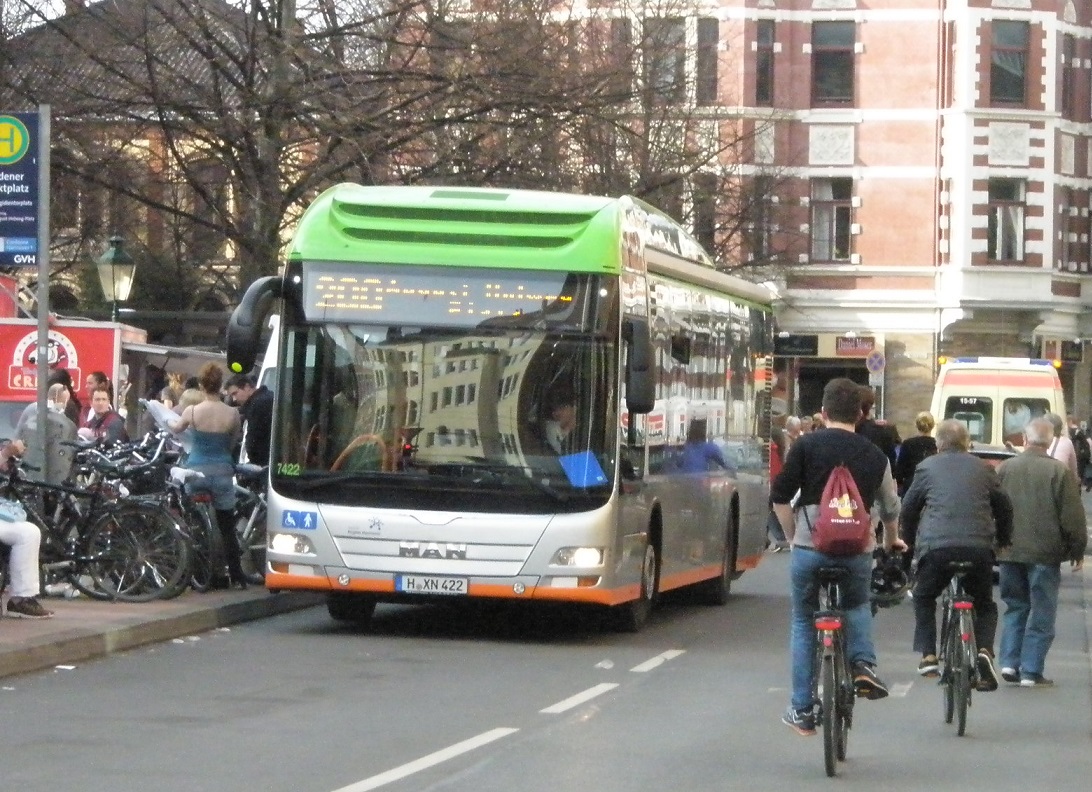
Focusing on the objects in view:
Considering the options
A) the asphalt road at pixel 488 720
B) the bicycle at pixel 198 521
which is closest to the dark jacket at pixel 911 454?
the asphalt road at pixel 488 720

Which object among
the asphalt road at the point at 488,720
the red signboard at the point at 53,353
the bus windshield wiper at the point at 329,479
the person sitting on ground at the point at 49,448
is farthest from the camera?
the red signboard at the point at 53,353

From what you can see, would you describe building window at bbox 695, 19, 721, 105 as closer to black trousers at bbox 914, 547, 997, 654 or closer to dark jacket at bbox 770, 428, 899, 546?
black trousers at bbox 914, 547, 997, 654

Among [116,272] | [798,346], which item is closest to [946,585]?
[116,272]

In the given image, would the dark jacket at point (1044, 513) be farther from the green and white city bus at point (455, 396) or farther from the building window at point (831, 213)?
the building window at point (831, 213)

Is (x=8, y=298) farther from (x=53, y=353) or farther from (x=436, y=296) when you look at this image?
(x=436, y=296)

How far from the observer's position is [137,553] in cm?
1592

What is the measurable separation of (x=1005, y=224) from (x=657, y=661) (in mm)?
41826

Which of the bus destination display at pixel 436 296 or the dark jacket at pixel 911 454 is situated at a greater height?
the bus destination display at pixel 436 296

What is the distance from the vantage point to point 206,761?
9.45m

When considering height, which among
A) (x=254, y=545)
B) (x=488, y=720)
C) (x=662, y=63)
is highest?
(x=662, y=63)

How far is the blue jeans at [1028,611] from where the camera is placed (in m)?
13.3

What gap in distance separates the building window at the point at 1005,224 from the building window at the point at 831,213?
3.66m

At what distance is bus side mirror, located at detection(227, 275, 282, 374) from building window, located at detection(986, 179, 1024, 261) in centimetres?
4179

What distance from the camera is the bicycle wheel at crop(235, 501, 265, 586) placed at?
17.9 m
